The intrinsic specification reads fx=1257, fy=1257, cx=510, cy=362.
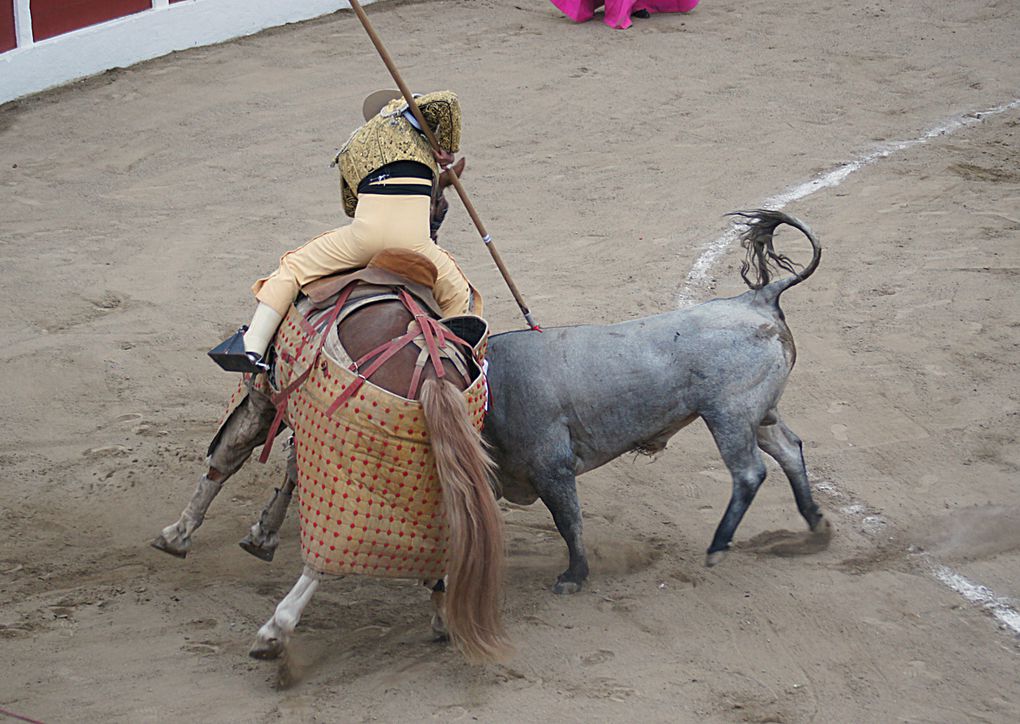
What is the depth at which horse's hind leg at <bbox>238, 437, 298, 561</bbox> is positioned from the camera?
485 centimetres

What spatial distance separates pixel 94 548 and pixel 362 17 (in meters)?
2.34

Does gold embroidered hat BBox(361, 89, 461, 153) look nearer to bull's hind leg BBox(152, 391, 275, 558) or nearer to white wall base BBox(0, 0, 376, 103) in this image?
bull's hind leg BBox(152, 391, 275, 558)

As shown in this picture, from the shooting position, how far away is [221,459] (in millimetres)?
4789

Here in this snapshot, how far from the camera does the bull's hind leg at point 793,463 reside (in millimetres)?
5184

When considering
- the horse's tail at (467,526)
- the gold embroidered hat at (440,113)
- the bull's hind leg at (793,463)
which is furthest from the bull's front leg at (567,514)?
the gold embroidered hat at (440,113)

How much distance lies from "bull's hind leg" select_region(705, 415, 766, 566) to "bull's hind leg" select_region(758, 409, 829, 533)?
0.42 meters

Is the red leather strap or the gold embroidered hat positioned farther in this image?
the gold embroidered hat

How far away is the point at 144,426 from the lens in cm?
596

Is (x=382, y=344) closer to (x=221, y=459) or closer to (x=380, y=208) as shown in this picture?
(x=380, y=208)

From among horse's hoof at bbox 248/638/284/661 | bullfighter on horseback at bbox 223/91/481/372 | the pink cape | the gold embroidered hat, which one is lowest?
horse's hoof at bbox 248/638/284/661

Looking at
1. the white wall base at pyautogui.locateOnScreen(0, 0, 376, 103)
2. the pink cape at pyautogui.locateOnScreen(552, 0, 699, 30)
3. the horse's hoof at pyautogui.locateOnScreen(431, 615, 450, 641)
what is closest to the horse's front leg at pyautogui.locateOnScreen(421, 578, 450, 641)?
the horse's hoof at pyautogui.locateOnScreen(431, 615, 450, 641)

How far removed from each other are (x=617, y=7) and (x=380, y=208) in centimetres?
818

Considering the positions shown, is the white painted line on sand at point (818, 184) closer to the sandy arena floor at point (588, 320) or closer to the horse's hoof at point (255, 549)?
the sandy arena floor at point (588, 320)

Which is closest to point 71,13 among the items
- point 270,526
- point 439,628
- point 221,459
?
point 221,459
